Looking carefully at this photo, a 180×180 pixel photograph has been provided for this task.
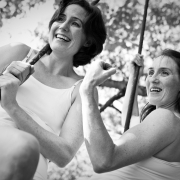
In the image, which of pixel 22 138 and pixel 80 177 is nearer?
pixel 22 138

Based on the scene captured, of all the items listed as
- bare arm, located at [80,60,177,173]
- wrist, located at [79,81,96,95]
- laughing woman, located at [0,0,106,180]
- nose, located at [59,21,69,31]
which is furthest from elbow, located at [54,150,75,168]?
nose, located at [59,21,69,31]

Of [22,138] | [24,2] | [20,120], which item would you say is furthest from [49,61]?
[24,2]

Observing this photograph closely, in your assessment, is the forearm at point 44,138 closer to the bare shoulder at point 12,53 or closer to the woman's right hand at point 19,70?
the woman's right hand at point 19,70

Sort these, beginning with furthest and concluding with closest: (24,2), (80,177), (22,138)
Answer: (80,177) → (24,2) → (22,138)

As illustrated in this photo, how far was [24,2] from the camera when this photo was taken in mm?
5363

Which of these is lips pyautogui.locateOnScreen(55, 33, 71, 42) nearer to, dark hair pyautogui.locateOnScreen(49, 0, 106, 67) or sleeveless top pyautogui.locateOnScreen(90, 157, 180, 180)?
dark hair pyautogui.locateOnScreen(49, 0, 106, 67)

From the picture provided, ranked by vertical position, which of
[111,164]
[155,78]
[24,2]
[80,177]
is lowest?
[80,177]

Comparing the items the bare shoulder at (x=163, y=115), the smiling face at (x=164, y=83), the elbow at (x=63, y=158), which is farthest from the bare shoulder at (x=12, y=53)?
the bare shoulder at (x=163, y=115)

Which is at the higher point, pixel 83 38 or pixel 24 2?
pixel 83 38

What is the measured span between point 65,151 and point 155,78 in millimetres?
599

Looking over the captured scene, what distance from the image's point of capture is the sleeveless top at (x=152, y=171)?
1.50 metres

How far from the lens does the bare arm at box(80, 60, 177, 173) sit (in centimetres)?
134

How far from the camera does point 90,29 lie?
2.04m

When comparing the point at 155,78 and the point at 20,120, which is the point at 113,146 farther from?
the point at 155,78
